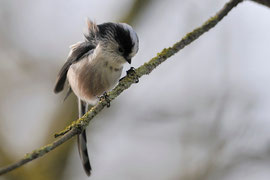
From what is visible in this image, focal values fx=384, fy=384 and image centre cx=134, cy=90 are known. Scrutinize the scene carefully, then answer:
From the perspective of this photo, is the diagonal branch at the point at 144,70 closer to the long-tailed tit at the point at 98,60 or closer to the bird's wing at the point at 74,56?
the long-tailed tit at the point at 98,60

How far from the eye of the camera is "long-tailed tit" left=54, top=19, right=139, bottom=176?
3.47 metres

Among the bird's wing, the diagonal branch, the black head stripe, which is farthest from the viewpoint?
the bird's wing

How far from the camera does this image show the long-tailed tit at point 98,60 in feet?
11.4

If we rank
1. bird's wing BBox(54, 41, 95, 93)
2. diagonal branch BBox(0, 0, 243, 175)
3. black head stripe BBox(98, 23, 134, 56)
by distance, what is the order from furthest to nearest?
1. bird's wing BBox(54, 41, 95, 93)
2. black head stripe BBox(98, 23, 134, 56)
3. diagonal branch BBox(0, 0, 243, 175)

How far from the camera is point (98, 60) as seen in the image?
352 centimetres

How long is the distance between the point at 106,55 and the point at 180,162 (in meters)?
1.55

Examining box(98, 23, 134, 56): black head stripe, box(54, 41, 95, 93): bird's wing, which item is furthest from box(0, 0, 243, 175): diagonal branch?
box(54, 41, 95, 93): bird's wing

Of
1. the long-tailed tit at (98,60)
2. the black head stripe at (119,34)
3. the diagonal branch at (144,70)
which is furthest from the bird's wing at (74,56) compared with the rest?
the diagonal branch at (144,70)

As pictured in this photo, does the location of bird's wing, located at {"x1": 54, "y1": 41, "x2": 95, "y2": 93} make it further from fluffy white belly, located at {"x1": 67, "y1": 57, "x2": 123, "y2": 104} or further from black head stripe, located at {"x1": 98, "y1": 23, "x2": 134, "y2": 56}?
black head stripe, located at {"x1": 98, "y1": 23, "x2": 134, "y2": 56}

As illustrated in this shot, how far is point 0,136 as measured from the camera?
4922mm

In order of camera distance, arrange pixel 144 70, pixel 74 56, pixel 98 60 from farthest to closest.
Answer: pixel 74 56
pixel 98 60
pixel 144 70

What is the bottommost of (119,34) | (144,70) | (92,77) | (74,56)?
(144,70)

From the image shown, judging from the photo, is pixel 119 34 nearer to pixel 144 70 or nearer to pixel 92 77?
pixel 92 77

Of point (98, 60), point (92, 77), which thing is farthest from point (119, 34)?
point (92, 77)
